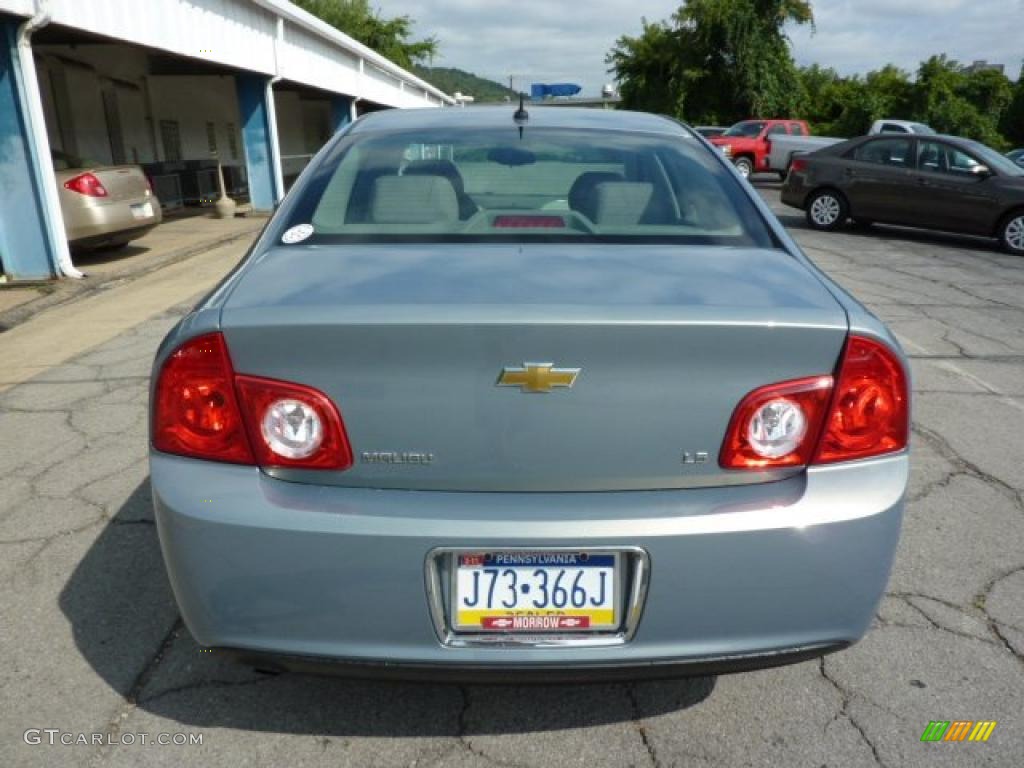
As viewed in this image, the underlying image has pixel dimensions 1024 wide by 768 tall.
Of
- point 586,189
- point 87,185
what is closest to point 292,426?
point 586,189

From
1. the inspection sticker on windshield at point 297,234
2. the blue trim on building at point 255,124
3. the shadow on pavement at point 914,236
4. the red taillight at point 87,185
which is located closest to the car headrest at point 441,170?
the inspection sticker on windshield at point 297,234

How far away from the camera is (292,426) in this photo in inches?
65.7

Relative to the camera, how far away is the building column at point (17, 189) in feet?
24.4

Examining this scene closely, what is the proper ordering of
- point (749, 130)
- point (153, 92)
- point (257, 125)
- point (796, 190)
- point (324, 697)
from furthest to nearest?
point (749, 130) < point (153, 92) < point (257, 125) < point (796, 190) < point (324, 697)

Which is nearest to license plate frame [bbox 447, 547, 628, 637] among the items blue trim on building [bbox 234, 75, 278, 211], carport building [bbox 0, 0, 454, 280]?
carport building [bbox 0, 0, 454, 280]

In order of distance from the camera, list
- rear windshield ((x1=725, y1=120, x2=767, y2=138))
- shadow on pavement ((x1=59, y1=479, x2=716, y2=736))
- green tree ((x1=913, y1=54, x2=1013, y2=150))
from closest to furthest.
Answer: shadow on pavement ((x1=59, y1=479, x2=716, y2=736))
rear windshield ((x1=725, y1=120, x2=767, y2=138))
green tree ((x1=913, y1=54, x2=1013, y2=150))

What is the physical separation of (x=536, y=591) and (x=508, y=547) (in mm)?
120

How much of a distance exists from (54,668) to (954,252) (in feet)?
36.8

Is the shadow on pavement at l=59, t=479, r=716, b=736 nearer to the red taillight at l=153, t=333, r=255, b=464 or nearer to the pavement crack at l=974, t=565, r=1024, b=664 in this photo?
the red taillight at l=153, t=333, r=255, b=464

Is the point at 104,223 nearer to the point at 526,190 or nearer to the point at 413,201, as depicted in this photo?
the point at 526,190

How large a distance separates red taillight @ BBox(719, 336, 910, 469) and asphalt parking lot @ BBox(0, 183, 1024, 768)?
2.50ft

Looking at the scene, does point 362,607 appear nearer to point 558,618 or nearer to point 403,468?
point 403,468

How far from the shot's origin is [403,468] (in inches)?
65.0

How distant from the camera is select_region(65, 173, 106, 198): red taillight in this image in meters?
8.62
